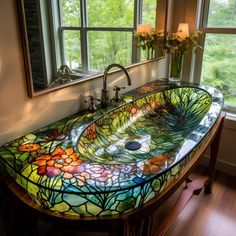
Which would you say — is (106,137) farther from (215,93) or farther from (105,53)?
(215,93)

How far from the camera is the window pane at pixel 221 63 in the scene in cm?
194

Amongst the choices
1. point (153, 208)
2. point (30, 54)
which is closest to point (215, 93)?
point (153, 208)

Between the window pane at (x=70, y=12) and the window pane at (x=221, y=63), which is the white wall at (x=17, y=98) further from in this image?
the window pane at (x=221, y=63)

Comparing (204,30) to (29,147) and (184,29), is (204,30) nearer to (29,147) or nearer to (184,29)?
(184,29)

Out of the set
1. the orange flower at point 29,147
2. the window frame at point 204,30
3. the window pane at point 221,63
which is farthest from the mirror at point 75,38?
the window pane at point 221,63

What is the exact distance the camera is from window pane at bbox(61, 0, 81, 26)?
1.09m

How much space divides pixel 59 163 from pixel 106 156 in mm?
326

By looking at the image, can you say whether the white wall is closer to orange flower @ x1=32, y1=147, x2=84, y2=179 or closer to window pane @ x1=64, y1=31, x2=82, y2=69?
window pane @ x1=64, y1=31, x2=82, y2=69

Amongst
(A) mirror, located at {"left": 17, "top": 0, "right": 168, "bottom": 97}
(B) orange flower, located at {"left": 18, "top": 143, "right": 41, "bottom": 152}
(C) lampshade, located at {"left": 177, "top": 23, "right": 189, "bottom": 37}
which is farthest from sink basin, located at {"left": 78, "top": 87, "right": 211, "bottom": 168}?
(C) lampshade, located at {"left": 177, "top": 23, "right": 189, "bottom": 37}

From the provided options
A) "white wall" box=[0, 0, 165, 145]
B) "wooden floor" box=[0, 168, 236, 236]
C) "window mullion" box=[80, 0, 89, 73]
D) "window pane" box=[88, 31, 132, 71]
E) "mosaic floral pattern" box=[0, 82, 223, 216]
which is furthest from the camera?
"wooden floor" box=[0, 168, 236, 236]

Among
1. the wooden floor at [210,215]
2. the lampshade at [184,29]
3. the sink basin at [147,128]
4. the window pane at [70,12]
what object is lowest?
the wooden floor at [210,215]

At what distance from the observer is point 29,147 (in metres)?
0.94

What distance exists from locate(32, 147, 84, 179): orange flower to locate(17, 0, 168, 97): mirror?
11.8 inches

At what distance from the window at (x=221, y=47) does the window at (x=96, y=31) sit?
60 cm
